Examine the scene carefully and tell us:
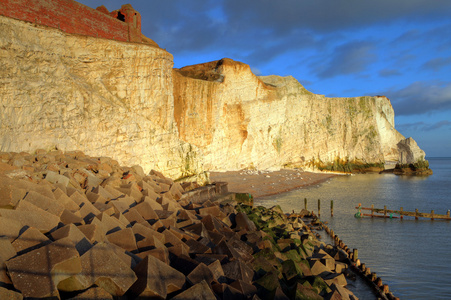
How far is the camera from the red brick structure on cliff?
13.4 metres

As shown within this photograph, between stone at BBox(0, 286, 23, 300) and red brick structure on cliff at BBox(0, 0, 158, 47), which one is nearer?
stone at BBox(0, 286, 23, 300)

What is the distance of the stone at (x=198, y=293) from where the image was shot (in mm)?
4137

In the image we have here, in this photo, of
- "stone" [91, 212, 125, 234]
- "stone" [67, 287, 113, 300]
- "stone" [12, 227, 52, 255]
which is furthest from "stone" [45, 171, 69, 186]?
"stone" [67, 287, 113, 300]

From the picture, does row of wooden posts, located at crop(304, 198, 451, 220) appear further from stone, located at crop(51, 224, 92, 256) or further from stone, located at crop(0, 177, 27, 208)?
stone, located at crop(51, 224, 92, 256)

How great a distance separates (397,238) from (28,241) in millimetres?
16655

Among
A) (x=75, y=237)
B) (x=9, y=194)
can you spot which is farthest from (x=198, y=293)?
(x=9, y=194)

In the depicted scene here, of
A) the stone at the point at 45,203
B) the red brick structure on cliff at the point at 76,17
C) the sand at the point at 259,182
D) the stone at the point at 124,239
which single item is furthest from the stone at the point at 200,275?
the sand at the point at 259,182

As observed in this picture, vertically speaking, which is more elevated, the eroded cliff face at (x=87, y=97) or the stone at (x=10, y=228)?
the eroded cliff face at (x=87, y=97)

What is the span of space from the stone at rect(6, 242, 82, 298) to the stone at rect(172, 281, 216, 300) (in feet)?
4.01

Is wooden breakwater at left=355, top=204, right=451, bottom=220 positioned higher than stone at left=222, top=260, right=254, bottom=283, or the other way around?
stone at left=222, top=260, right=254, bottom=283

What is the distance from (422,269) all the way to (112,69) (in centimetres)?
1510

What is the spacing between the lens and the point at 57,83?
13422 mm

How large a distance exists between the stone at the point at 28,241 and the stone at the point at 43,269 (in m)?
0.36

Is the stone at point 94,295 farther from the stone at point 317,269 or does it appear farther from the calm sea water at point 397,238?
the calm sea water at point 397,238
